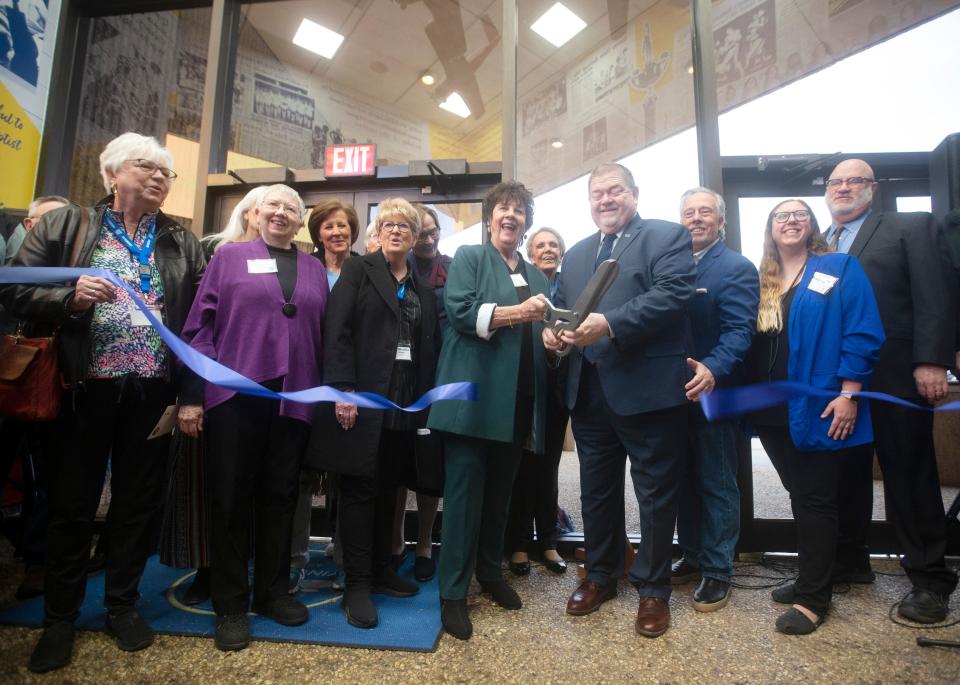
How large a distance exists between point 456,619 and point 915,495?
197 centimetres

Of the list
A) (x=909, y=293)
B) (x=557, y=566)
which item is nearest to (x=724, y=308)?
(x=909, y=293)

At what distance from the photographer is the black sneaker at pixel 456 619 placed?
1802 mm

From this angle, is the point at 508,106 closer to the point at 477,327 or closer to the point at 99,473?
the point at 477,327

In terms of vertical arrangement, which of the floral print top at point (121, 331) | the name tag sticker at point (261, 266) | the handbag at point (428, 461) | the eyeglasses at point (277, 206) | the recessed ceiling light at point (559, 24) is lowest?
the handbag at point (428, 461)

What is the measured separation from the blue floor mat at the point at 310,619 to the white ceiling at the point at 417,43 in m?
2.97

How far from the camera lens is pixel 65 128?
11.9 feet

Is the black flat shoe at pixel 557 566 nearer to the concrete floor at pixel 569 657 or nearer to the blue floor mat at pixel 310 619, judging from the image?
the concrete floor at pixel 569 657

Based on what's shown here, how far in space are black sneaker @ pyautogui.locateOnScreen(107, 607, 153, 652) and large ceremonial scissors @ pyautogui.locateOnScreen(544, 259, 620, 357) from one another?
180cm

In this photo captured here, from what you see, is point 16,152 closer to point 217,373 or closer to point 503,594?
point 217,373

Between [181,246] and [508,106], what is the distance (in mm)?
2075

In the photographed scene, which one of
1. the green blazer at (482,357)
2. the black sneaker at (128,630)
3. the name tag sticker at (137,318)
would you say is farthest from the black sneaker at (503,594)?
the name tag sticker at (137,318)

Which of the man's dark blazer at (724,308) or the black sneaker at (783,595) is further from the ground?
the man's dark blazer at (724,308)

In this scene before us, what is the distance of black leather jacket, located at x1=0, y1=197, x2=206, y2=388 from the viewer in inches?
63.0

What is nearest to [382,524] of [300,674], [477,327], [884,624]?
[300,674]
